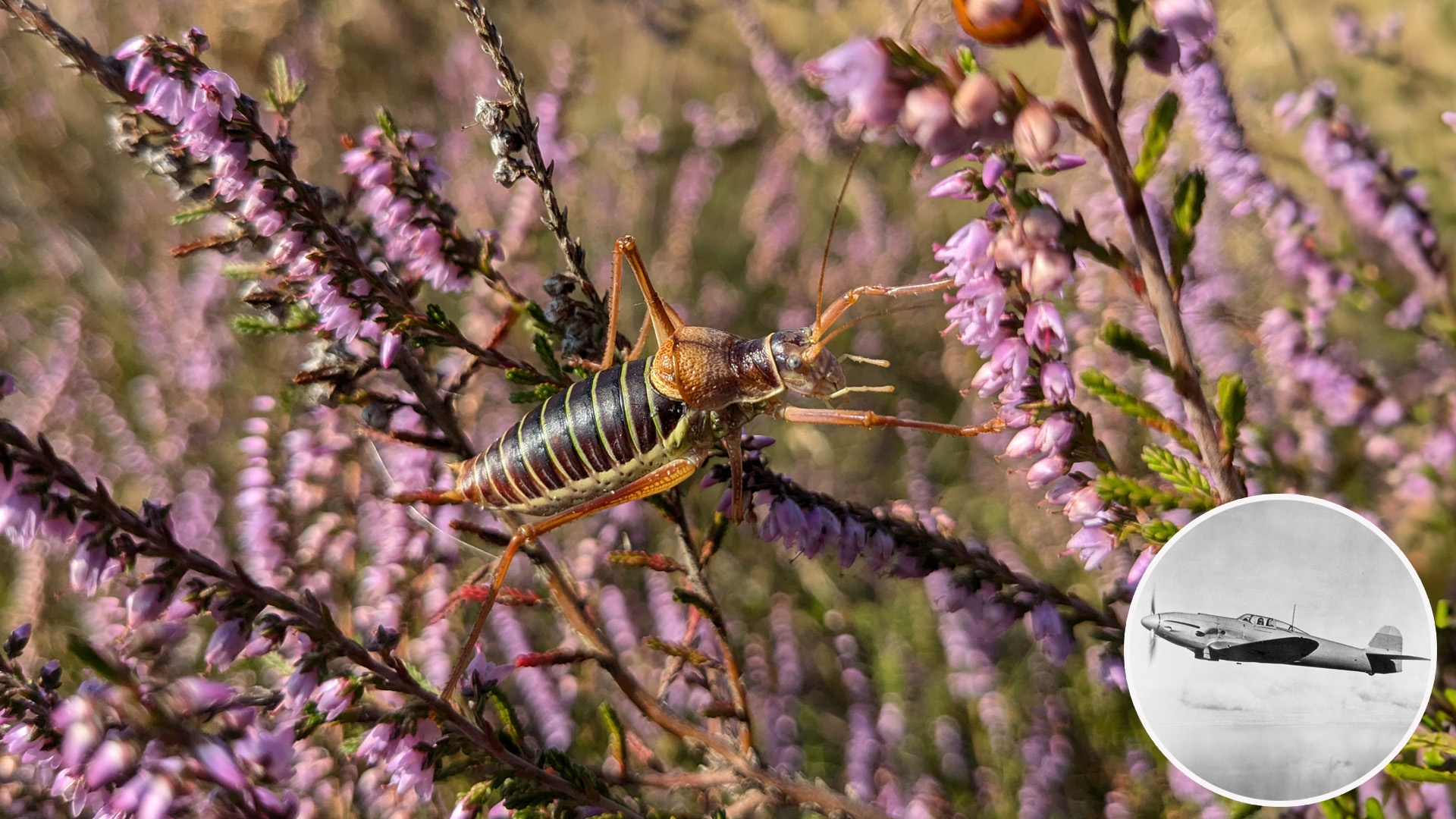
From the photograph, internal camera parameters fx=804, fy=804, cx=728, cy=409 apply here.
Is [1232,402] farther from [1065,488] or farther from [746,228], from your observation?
[746,228]

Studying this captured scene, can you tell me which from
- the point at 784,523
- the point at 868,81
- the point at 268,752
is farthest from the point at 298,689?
the point at 868,81

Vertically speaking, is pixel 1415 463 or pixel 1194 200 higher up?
pixel 1194 200

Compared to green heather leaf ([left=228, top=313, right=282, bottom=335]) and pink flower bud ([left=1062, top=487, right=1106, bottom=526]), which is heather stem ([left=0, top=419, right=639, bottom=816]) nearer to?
green heather leaf ([left=228, top=313, right=282, bottom=335])

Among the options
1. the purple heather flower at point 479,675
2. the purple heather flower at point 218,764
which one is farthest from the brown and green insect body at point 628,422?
the purple heather flower at point 218,764

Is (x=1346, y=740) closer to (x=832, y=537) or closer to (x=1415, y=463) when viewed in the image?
(x=832, y=537)

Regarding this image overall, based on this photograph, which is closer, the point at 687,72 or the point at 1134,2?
the point at 1134,2

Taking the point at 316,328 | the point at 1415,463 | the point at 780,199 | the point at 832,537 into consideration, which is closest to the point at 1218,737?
the point at 832,537
